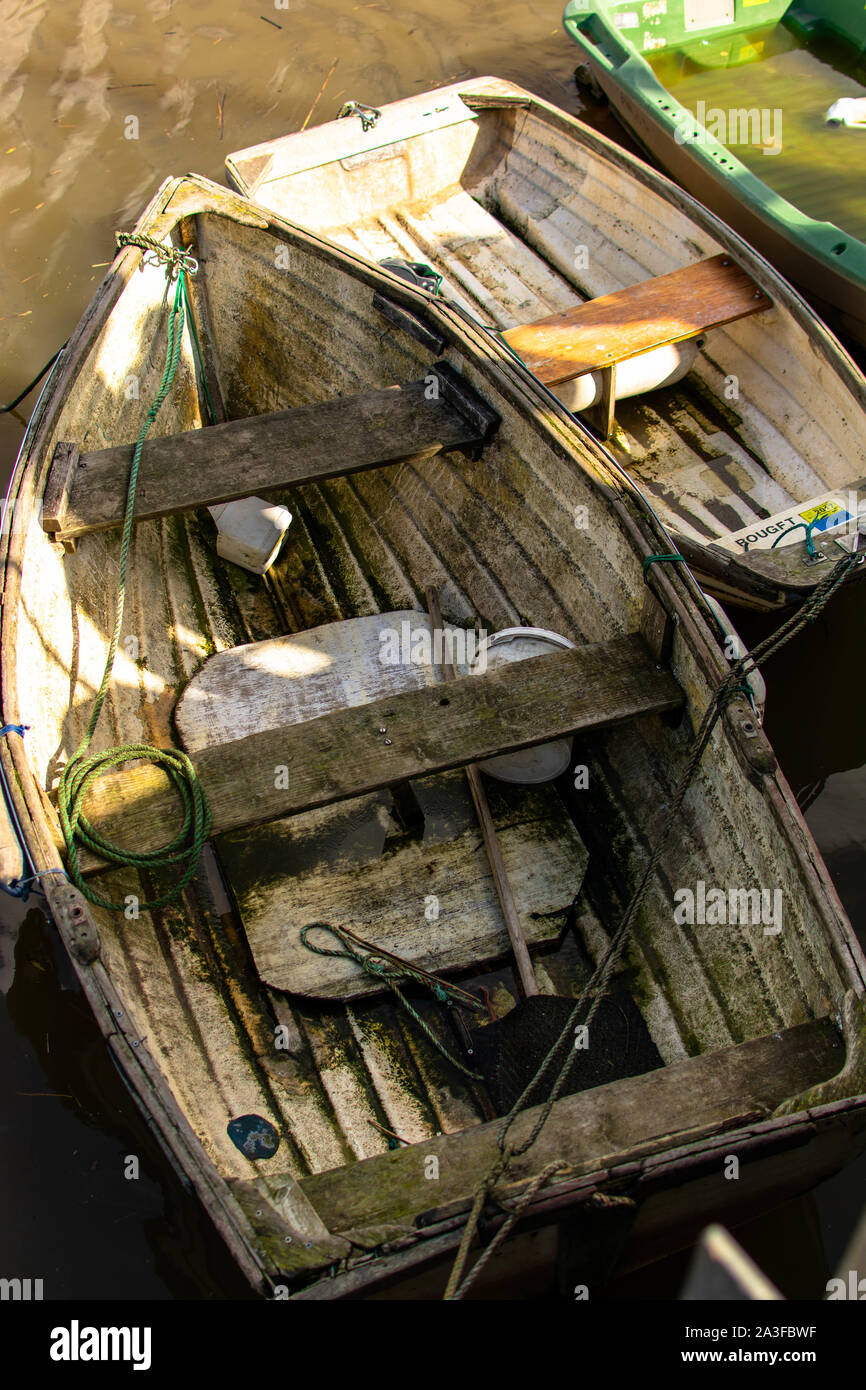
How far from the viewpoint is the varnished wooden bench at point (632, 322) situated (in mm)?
5086

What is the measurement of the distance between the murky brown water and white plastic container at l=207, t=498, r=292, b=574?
1914 millimetres

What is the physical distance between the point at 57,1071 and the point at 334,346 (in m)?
3.72

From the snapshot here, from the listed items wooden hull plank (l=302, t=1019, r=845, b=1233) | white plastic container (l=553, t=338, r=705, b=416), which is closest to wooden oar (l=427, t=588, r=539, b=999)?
wooden hull plank (l=302, t=1019, r=845, b=1233)

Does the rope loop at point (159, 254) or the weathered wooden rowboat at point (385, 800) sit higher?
the rope loop at point (159, 254)

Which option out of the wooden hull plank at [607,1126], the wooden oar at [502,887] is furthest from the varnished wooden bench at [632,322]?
the wooden hull plank at [607,1126]

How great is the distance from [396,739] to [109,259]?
5.82 m

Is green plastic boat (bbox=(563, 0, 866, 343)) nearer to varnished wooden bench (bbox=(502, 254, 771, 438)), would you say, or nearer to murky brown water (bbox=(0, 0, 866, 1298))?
varnished wooden bench (bbox=(502, 254, 771, 438))

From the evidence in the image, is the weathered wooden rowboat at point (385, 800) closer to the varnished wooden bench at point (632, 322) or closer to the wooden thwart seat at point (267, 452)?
the wooden thwart seat at point (267, 452)

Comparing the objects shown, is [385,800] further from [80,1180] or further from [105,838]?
[80,1180]

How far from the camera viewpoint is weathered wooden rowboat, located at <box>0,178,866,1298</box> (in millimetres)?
2549

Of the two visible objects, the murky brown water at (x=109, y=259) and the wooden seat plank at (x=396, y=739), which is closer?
the wooden seat plank at (x=396, y=739)

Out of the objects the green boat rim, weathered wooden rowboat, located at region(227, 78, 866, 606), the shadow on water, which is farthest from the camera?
the green boat rim

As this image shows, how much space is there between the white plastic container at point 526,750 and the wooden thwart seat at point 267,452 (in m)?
0.98
